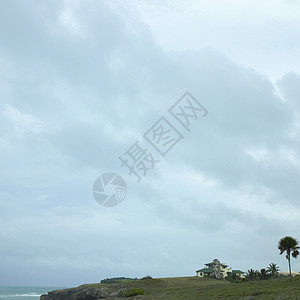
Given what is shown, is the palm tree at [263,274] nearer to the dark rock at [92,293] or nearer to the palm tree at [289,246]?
the palm tree at [289,246]

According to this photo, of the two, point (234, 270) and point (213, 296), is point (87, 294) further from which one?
point (234, 270)

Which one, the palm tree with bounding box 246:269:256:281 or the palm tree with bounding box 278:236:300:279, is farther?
the palm tree with bounding box 246:269:256:281

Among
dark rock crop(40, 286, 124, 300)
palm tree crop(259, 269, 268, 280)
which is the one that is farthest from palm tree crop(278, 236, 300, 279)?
dark rock crop(40, 286, 124, 300)

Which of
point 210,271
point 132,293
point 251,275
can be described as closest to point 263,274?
point 251,275

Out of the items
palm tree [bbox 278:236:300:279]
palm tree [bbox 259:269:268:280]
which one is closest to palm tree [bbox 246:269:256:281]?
palm tree [bbox 259:269:268:280]

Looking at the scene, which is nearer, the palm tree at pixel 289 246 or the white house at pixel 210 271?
the palm tree at pixel 289 246

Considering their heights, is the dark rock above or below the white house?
below

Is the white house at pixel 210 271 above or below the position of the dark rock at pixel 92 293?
above

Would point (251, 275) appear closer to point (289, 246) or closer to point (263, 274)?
A: point (263, 274)

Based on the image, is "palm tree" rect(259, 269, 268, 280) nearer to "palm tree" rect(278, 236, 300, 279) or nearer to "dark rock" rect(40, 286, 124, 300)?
"palm tree" rect(278, 236, 300, 279)

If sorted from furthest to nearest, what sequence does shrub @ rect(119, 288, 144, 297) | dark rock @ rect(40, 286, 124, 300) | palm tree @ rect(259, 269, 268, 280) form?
palm tree @ rect(259, 269, 268, 280) → dark rock @ rect(40, 286, 124, 300) → shrub @ rect(119, 288, 144, 297)

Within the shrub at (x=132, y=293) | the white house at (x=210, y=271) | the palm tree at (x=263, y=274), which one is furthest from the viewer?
the white house at (x=210, y=271)

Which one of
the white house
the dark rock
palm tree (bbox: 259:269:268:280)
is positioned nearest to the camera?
the dark rock

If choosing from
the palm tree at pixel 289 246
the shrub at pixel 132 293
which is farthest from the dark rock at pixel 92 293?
the palm tree at pixel 289 246
